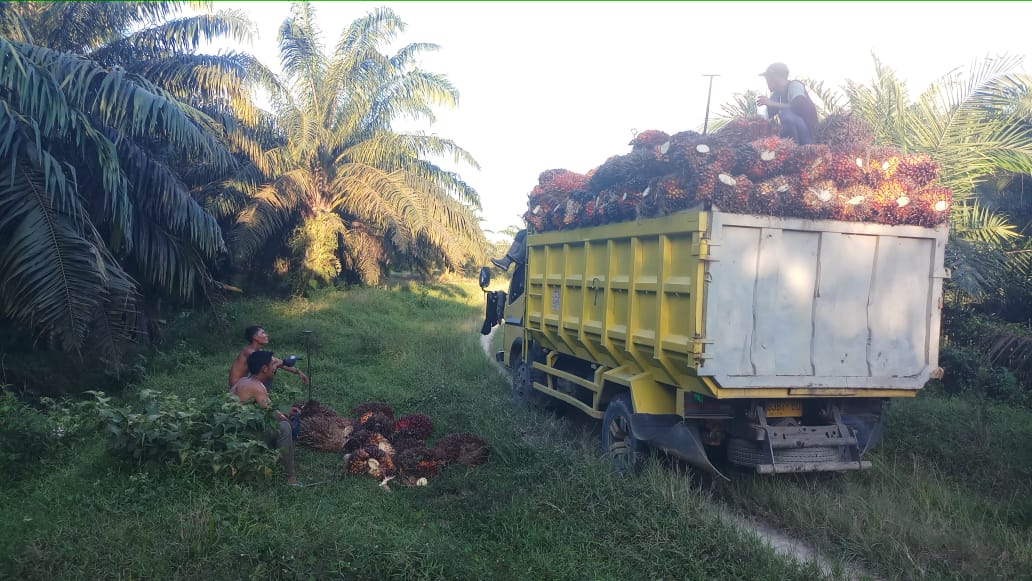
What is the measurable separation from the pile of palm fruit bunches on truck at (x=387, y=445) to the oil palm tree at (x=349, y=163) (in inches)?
361

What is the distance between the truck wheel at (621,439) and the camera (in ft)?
22.0

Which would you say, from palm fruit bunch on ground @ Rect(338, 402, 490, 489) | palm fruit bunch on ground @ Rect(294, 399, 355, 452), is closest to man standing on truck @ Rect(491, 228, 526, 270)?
palm fruit bunch on ground @ Rect(338, 402, 490, 489)

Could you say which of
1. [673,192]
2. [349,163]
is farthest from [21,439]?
[349,163]

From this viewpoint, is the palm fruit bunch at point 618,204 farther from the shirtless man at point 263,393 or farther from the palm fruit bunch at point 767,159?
the shirtless man at point 263,393

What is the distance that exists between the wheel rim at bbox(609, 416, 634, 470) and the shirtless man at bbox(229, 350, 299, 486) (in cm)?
288

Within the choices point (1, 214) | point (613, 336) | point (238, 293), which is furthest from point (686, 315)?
point (238, 293)

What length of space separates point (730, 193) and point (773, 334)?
1165 millimetres

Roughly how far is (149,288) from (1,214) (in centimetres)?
319

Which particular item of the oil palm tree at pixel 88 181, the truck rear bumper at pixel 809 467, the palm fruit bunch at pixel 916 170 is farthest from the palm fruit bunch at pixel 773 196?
the oil palm tree at pixel 88 181

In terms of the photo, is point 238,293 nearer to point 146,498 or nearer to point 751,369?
point 146,498

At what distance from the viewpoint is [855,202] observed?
5902mm

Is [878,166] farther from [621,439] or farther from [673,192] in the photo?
[621,439]

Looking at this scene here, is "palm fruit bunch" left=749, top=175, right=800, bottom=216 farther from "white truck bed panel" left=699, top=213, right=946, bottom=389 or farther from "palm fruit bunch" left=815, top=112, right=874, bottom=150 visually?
"palm fruit bunch" left=815, top=112, right=874, bottom=150

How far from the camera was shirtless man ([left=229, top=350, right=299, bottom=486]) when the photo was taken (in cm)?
606
